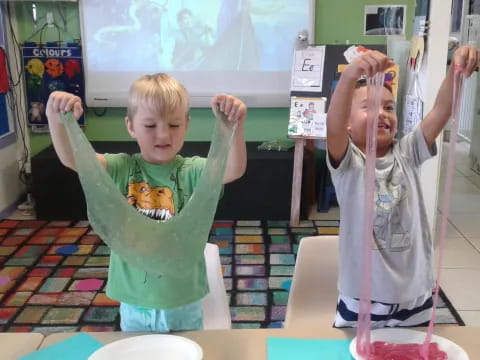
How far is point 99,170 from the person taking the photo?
1155mm

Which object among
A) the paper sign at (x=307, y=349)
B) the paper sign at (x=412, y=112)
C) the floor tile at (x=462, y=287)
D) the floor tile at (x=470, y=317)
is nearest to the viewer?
the paper sign at (x=307, y=349)

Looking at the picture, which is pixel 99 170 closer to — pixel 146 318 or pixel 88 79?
pixel 146 318

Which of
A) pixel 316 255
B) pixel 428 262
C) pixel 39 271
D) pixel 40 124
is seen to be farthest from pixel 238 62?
pixel 428 262

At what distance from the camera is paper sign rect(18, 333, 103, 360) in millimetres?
1104

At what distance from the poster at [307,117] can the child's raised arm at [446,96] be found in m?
2.24

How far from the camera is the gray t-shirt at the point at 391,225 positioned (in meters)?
1.31

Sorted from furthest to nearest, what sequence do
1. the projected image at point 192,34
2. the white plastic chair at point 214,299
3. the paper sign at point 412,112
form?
the projected image at point 192,34
the paper sign at point 412,112
the white plastic chair at point 214,299

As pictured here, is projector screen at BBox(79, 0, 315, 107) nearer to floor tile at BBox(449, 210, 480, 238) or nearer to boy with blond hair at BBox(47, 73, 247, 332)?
floor tile at BBox(449, 210, 480, 238)

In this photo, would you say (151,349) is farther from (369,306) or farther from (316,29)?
(316,29)

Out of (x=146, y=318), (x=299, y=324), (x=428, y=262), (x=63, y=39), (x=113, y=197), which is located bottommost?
(x=299, y=324)

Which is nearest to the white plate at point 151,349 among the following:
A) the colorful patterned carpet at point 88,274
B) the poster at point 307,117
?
the colorful patterned carpet at point 88,274

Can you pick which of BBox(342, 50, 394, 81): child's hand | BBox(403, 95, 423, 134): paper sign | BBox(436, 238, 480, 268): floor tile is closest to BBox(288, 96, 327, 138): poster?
BBox(403, 95, 423, 134): paper sign

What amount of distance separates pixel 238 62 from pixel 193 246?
3.04m

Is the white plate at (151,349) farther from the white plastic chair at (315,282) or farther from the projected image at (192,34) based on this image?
the projected image at (192,34)
